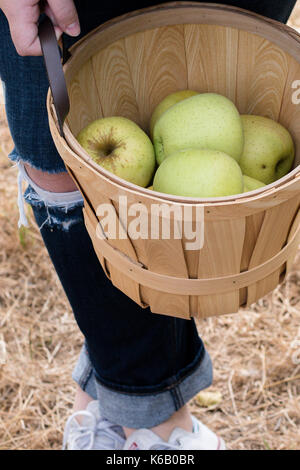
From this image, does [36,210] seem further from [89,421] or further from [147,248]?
[89,421]

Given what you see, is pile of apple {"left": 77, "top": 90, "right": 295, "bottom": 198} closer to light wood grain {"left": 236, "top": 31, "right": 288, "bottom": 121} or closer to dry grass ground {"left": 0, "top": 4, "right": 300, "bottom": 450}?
light wood grain {"left": 236, "top": 31, "right": 288, "bottom": 121}

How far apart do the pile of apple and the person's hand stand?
0.54ft

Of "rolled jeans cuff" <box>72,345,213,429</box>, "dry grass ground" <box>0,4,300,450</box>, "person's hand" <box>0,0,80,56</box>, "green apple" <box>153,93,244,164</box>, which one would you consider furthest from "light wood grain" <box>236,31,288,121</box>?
"dry grass ground" <box>0,4,300,450</box>

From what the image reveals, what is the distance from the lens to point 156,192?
58cm

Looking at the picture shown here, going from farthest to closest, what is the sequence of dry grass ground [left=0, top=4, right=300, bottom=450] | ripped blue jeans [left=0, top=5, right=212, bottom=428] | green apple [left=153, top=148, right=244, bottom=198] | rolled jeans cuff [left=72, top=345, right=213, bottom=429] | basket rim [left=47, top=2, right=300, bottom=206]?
dry grass ground [left=0, top=4, right=300, bottom=450] < rolled jeans cuff [left=72, top=345, right=213, bottom=429] < ripped blue jeans [left=0, top=5, right=212, bottom=428] < green apple [left=153, top=148, right=244, bottom=198] < basket rim [left=47, top=2, right=300, bottom=206]

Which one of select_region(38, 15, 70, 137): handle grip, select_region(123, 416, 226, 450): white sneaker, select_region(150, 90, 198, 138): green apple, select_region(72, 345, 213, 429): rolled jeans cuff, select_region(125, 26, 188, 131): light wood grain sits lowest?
select_region(123, 416, 226, 450): white sneaker

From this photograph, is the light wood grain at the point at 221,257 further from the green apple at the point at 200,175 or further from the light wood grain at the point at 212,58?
the light wood grain at the point at 212,58

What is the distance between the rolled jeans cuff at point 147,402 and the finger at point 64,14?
0.72 m

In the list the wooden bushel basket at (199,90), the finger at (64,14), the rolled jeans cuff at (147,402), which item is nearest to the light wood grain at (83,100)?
the wooden bushel basket at (199,90)

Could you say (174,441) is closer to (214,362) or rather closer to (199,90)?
(214,362)

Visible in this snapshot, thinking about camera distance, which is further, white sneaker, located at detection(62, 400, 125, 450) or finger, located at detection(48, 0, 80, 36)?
white sneaker, located at detection(62, 400, 125, 450)

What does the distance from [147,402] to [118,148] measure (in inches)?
21.9

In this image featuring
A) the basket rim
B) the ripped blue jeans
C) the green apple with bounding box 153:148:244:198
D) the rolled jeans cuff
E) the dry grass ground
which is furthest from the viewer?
the dry grass ground

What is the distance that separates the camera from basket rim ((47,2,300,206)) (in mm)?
575
